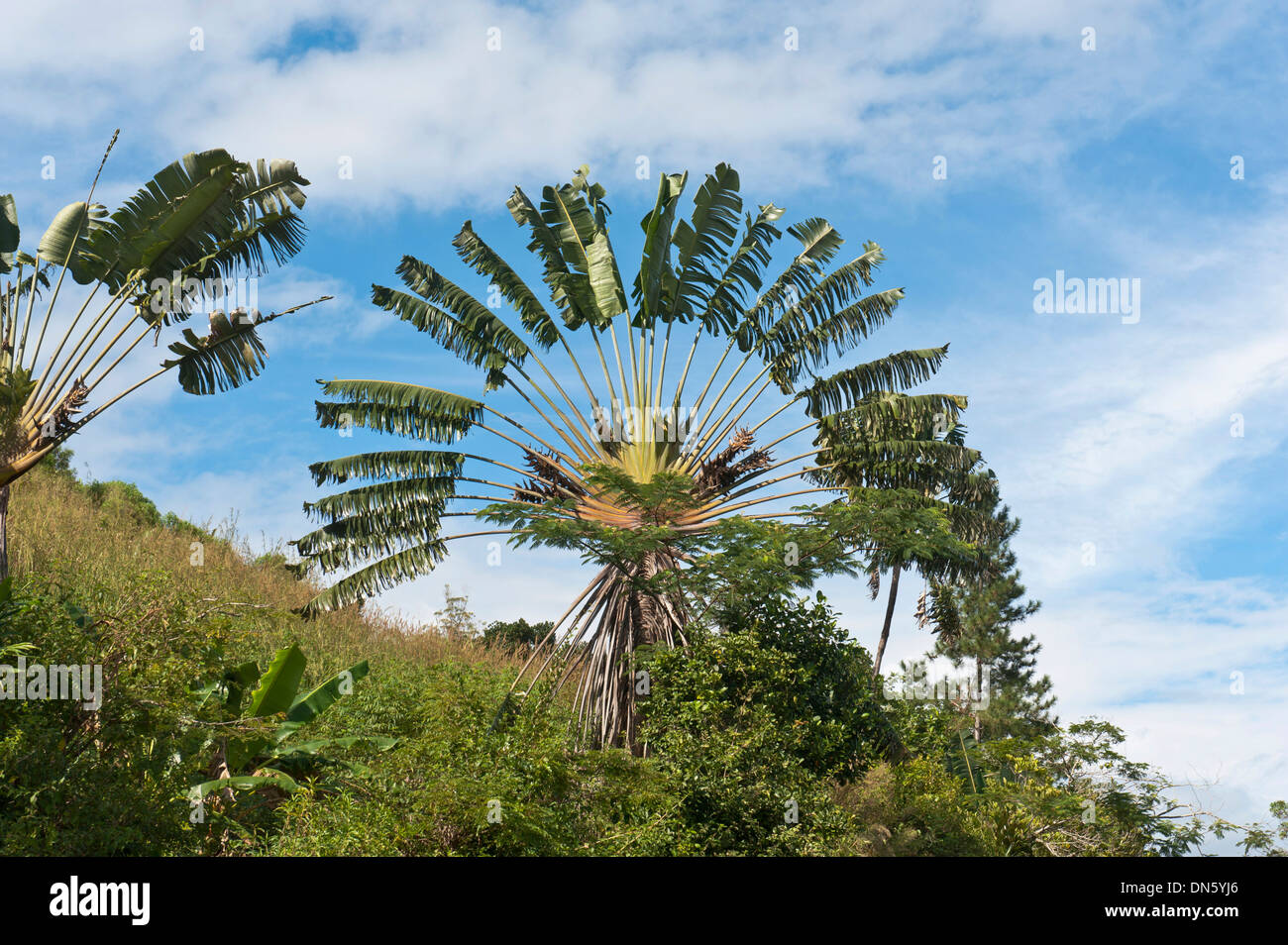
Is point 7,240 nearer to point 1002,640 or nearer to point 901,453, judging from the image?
point 901,453

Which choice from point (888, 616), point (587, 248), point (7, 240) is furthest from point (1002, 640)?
point (7, 240)

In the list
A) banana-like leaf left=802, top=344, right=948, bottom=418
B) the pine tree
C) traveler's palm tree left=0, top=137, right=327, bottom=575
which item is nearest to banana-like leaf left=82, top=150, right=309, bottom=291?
traveler's palm tree left=0, top=137, right=327, bottom=575

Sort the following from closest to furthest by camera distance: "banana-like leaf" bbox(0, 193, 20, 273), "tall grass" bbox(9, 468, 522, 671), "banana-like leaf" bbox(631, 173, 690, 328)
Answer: "banana-like leaf" bbox(0, 193, 20, 273)
"banana-like leaf" bbox(631, 173, 690, 328)
"tall grass" bbox(9, 468, 522, 671)

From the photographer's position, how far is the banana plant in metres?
11.1

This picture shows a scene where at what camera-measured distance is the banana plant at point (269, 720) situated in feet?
36.4

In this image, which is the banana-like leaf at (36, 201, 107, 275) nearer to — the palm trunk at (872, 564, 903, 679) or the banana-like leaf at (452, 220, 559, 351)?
the banana-like leaf at (452, 220, 559, 351)

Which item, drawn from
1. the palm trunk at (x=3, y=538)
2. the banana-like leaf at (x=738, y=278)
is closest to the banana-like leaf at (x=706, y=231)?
the banana-like leaf at (x=738, y=278)

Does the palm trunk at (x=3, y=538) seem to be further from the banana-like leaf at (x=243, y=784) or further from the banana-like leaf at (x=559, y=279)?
the banana-like leaf at (x=559, y=279)

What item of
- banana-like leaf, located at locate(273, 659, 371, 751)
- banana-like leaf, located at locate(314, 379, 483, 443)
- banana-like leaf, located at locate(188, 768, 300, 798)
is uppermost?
banana-like leaf, located at locate(314, 379, 483, 443)

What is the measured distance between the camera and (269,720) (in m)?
9.54

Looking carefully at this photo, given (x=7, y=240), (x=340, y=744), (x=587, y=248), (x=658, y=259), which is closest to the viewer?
(x=340, y=744)

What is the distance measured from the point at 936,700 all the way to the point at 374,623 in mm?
A: 12658
